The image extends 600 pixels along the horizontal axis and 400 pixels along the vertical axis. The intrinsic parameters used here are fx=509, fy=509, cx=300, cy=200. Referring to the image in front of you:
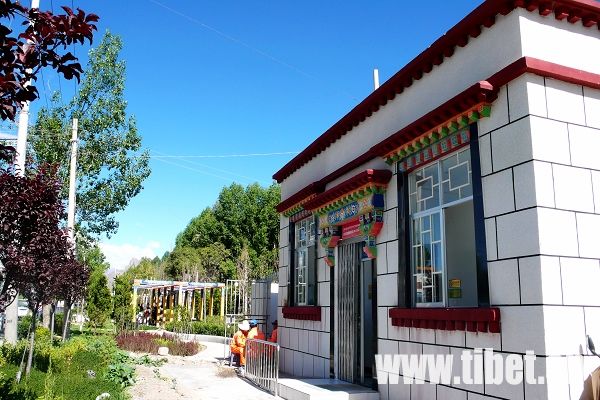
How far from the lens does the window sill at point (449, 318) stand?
521cm

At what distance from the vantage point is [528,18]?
17.7 ft

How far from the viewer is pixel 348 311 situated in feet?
29.0

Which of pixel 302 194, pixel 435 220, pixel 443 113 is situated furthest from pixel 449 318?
pixel 302 194

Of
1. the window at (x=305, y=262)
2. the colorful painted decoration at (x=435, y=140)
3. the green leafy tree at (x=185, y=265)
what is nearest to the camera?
the colorful painted decoration at (x=435, y=140)

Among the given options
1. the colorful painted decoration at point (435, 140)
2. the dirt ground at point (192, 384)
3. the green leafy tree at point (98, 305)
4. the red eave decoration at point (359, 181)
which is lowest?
the dirt ground at point (192, 384)

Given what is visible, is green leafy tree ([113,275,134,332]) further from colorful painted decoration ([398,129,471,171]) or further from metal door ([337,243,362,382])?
colorful painted decoration ([398,129,471,171])

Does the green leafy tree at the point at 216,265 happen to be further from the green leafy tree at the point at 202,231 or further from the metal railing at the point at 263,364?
the metal railing at the point at 263,364

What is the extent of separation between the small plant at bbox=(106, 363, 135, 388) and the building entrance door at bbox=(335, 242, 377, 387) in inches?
142

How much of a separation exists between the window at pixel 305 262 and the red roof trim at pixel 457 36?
239 centimetres

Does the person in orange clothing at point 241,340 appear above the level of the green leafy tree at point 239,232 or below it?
below

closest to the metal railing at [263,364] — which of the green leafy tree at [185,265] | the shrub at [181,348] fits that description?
the shrub at [181,348]

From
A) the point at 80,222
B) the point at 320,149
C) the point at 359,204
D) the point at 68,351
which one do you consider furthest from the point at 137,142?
the point at 359,204

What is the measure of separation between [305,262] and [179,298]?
17.8 m

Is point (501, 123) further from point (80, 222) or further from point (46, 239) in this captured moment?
point (80, 222)
